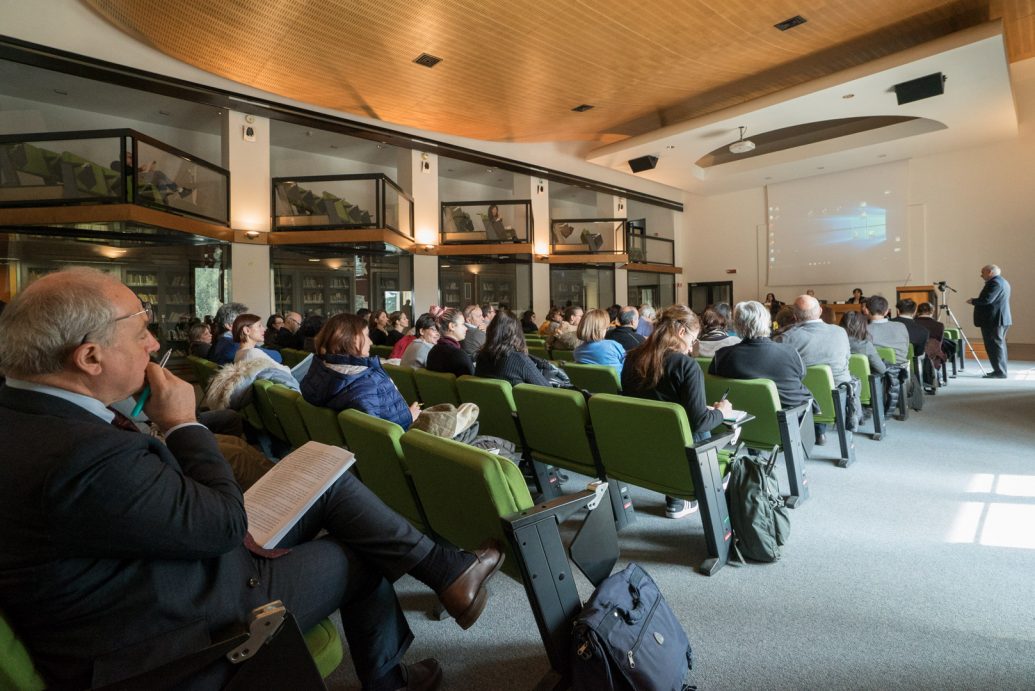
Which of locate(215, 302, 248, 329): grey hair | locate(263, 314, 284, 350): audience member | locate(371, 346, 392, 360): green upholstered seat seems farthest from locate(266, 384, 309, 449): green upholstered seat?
locate(263, 314, 284, 350): audience member

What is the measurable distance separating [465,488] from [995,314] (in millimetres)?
9302

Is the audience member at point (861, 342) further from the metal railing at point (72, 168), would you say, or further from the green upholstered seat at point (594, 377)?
the metal railing at point (72, 168)

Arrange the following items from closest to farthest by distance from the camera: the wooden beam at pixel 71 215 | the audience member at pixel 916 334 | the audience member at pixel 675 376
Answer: the audience member at pixel 675 376
the wooden beam at pixel 71 215
the audience member at pixel 916 334

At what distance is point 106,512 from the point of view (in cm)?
100

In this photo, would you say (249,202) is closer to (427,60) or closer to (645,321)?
(427,60)

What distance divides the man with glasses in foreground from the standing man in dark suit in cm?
974

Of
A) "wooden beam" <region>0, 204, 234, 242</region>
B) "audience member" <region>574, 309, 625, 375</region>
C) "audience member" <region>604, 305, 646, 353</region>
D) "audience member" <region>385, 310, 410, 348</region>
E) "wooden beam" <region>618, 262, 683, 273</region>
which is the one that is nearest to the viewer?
"audience member" <region>574, 309, 625, 375</region>

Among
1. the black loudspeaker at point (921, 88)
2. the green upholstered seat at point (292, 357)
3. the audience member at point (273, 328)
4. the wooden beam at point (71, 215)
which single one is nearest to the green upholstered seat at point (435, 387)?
the green upholstered seat at point (292, 357)

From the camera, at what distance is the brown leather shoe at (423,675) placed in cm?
171

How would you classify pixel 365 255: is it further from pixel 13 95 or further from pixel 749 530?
pixel 749 530

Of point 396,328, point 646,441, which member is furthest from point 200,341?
point 646,441

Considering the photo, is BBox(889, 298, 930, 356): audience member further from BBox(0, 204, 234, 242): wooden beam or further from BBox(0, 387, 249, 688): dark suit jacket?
BBox(0, 204, 234, 242): wooden beam

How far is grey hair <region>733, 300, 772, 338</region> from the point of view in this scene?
3.45 m

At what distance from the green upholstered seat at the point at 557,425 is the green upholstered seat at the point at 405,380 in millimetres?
1273
